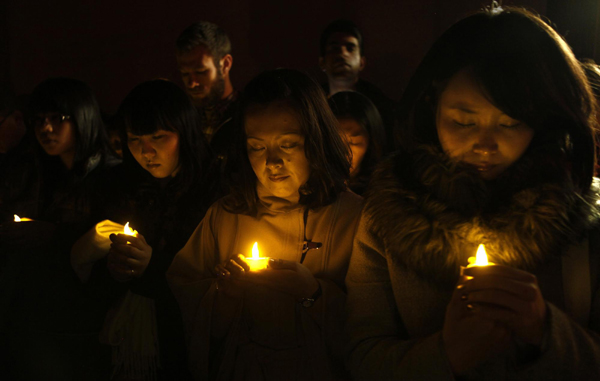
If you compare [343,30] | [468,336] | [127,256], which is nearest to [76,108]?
[127,256]

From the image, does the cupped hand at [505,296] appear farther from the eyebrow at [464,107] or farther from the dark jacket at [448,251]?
the eyebrow at [464,107]

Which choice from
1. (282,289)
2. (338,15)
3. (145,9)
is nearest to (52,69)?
(145,9)

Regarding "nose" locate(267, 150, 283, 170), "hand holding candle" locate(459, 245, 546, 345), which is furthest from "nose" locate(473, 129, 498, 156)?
"nose" locate(267, 150, 283, 170)

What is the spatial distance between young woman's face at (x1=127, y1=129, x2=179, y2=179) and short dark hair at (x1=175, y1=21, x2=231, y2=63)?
1552mm

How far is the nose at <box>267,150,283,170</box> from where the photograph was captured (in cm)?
194

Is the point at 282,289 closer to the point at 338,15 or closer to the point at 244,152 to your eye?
the point at 244,152

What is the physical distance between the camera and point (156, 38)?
4902mm

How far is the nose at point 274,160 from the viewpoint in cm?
194

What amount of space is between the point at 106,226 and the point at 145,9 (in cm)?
333

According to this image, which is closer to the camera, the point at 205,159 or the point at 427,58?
the point at 427,58

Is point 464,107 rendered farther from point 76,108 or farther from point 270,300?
point 76,108

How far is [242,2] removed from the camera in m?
4.79

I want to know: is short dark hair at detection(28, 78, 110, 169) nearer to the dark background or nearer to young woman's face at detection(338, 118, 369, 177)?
young woman's face at detection(338, 118, 369, 177)

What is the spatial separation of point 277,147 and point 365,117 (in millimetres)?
1191
